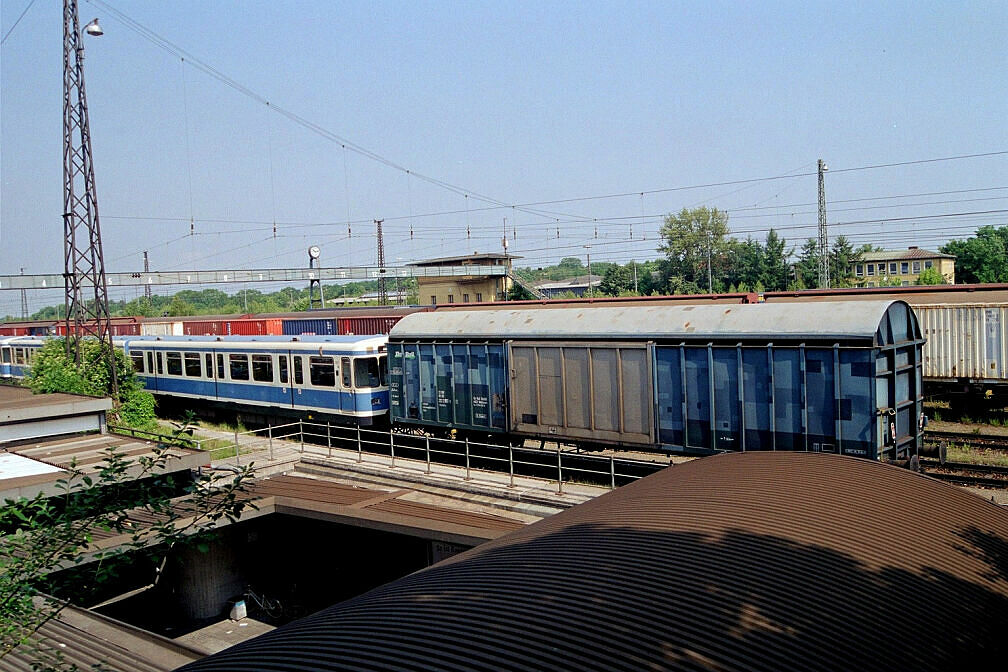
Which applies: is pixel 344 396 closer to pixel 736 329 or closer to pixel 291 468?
pixel 291 468

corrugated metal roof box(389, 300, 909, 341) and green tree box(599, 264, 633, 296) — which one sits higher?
green tree box(599, 264, 633, 296)

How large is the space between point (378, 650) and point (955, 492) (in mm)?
7220

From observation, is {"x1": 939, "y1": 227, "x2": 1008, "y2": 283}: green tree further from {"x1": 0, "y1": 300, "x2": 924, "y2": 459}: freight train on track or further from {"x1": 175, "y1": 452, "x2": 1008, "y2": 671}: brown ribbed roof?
{"x1": 175, "y1": 452, "x2": 1008, "y2": 671}: brown ribbed roof

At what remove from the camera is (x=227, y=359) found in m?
25.1

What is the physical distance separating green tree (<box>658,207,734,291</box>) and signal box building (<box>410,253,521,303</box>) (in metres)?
12.8

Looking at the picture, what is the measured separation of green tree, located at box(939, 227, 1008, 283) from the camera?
58966 mm

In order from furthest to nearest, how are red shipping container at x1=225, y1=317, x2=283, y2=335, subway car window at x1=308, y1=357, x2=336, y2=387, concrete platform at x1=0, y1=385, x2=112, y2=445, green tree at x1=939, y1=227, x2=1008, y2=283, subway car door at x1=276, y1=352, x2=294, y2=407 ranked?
green tree at x1=939, y1=227, x2=1008, y2=283 → red shipping container at x1=225, y1=317, x2=283, y2=335 → subway car door at x1=276, y1=352, x2=294, y2=407 → subway car window at x1=308, y1=357, x2=336, y2=387 → concrete platform at x1=0, y1=385, x2=112, y2=445

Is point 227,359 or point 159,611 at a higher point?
point 227,359

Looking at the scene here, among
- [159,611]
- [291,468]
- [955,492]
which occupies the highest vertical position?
[955,492]

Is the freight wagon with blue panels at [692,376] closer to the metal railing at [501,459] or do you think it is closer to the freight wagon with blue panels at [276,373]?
the metal railing at [501,459]

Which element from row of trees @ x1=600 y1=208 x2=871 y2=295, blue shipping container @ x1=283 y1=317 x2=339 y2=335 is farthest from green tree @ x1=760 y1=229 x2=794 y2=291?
blue shipping container @ x1=283 y1=317 x2=339 y2=335

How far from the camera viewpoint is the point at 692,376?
14438 millimetres

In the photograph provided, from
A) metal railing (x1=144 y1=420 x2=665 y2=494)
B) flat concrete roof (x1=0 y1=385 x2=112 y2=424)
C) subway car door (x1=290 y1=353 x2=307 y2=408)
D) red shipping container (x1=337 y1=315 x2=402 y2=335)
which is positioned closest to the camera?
metal railing (x1=144 y1=420 x2=665 y2=494)

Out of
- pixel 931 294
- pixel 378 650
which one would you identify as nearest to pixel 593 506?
pixel 378 650
